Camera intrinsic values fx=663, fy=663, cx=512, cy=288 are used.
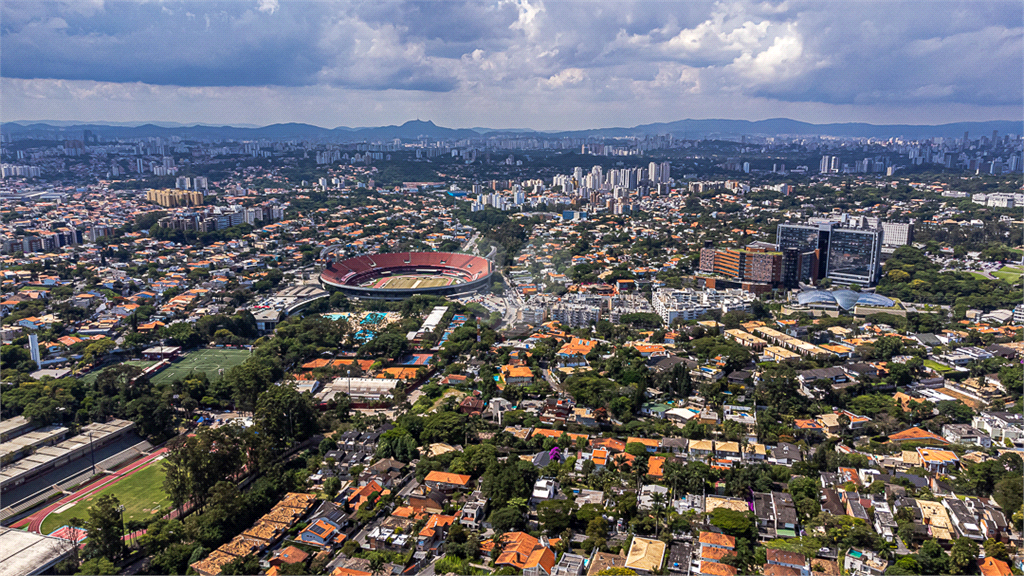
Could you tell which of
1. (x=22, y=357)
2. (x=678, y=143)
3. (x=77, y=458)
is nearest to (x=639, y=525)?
(x=77, y=458)

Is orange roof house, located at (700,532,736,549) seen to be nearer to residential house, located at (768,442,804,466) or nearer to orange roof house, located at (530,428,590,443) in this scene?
residential house, located at (768,442,804,466)

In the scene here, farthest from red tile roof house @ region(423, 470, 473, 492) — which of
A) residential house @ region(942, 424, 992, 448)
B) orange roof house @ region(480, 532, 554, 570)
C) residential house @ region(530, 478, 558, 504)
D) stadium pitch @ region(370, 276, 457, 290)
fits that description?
stadium pitch @ region(370, 276, 457, 290)

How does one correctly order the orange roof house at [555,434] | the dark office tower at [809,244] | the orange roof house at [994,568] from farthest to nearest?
the dark office tower at [809,244]
the orange roof house at [555,434]
the orange roof house at [994,568]

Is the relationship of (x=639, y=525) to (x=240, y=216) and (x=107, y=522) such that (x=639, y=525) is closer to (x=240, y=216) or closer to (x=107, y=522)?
(x=107, y=522)

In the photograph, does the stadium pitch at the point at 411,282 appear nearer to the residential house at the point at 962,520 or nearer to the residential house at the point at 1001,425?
the residential house at the point at 1001,425

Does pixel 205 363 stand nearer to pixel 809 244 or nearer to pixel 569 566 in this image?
pixel 569 566

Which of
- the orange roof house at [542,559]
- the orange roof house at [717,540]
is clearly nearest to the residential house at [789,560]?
the orange roof house at [717,540]
